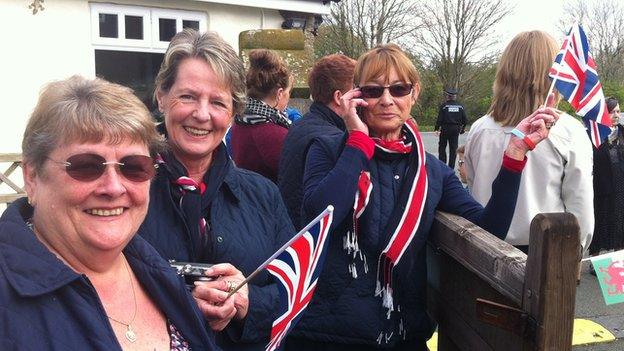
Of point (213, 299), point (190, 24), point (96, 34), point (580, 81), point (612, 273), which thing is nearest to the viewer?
point (213, 299)

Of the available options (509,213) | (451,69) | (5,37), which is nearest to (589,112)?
(509,213)

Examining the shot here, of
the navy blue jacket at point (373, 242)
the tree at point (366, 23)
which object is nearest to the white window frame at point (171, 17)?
the navy blue jacket at point (373, 242)

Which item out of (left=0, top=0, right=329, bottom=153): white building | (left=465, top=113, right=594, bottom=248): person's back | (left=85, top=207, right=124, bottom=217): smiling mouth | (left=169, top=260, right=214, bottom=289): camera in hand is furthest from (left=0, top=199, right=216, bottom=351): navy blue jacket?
(left=0, top=0, right=329, bottom=153): white building

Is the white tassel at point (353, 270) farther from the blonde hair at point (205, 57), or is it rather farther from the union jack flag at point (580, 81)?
the union jack flag at point (580, 81)

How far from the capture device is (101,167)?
156 cm

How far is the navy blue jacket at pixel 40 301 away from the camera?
4.39 feet

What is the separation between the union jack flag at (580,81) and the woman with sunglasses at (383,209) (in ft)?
1.00

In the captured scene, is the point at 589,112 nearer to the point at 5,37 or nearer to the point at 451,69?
the point at 5,37

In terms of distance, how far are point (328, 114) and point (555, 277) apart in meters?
2.05

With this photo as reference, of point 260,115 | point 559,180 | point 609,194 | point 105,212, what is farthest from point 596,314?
point 105,212

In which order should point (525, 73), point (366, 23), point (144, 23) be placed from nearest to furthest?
1. point (525, 73)
2. point (144, 23)
3. point (366, 23)

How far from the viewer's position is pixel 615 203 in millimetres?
6297

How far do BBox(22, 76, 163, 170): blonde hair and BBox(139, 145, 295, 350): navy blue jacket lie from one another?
383mm

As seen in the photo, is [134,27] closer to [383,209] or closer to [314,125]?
[314,125]
